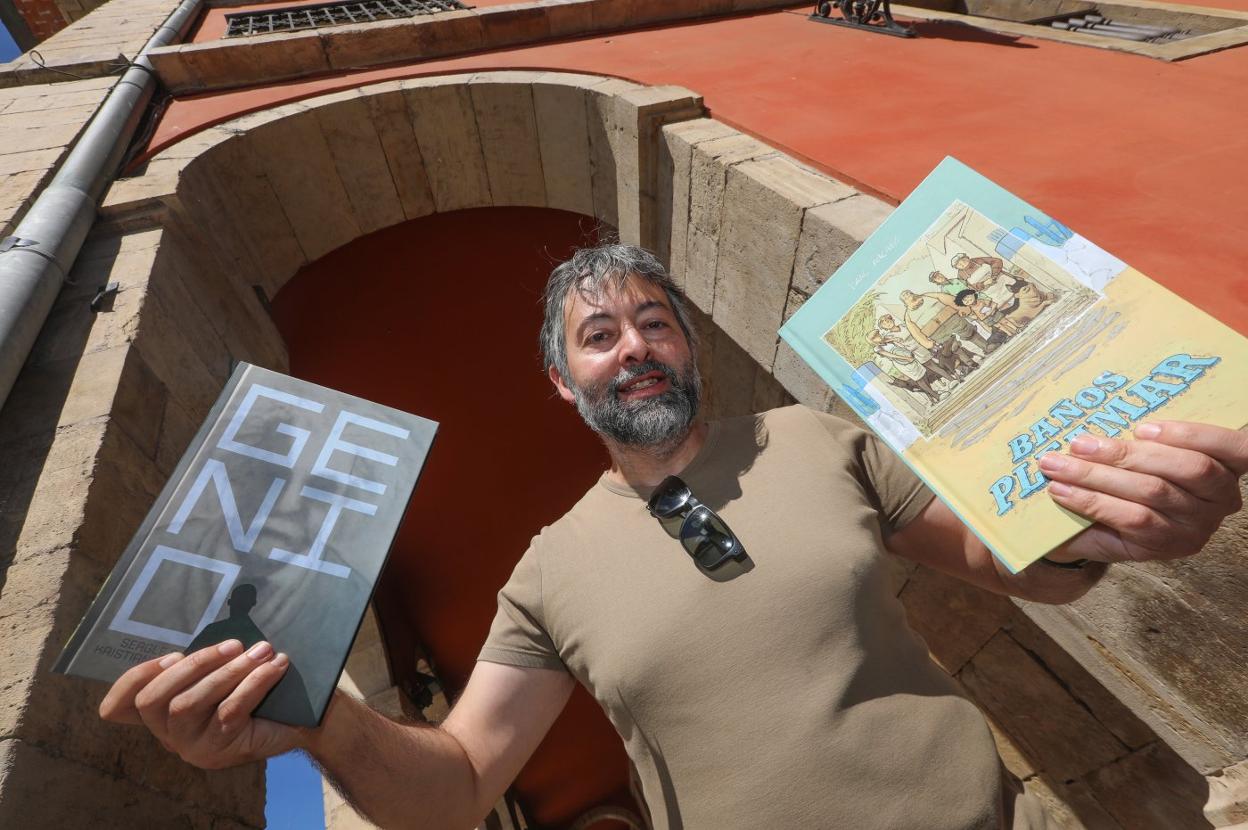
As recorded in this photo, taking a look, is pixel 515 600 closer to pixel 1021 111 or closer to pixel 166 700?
pixel 166 700

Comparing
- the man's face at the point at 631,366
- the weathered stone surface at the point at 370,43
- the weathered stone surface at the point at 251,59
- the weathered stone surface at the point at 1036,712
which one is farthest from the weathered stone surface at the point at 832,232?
the weathered stone surface at the point at 251,59

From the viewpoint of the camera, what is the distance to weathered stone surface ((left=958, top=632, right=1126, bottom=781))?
214 cm

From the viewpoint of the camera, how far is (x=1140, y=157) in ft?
7.75

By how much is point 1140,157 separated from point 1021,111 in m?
0.77

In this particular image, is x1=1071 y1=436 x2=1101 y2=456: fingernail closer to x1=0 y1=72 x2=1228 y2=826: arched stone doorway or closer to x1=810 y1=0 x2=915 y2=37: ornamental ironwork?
x1=0 y1=72 x2=1228 y2=826: arched stone doorway

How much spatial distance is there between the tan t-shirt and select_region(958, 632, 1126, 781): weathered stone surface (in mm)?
1172

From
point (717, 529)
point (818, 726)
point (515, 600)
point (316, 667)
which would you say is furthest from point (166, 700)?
point (818, 726)

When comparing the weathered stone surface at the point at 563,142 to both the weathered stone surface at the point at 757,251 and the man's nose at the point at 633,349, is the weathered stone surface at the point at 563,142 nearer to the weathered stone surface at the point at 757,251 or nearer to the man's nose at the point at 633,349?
the weathered stone surface at the point at 757,251

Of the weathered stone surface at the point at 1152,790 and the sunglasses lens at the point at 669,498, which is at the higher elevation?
the sunglasses lens at the point at 669,498

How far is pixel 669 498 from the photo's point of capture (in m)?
1.60

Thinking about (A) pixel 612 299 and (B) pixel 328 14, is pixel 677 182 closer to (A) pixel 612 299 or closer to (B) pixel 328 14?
(A) pixel 612 299

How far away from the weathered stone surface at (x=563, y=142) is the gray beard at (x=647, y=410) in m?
2.79

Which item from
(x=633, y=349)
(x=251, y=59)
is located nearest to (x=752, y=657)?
(x=633, y=349)

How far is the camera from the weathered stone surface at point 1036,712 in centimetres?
214
